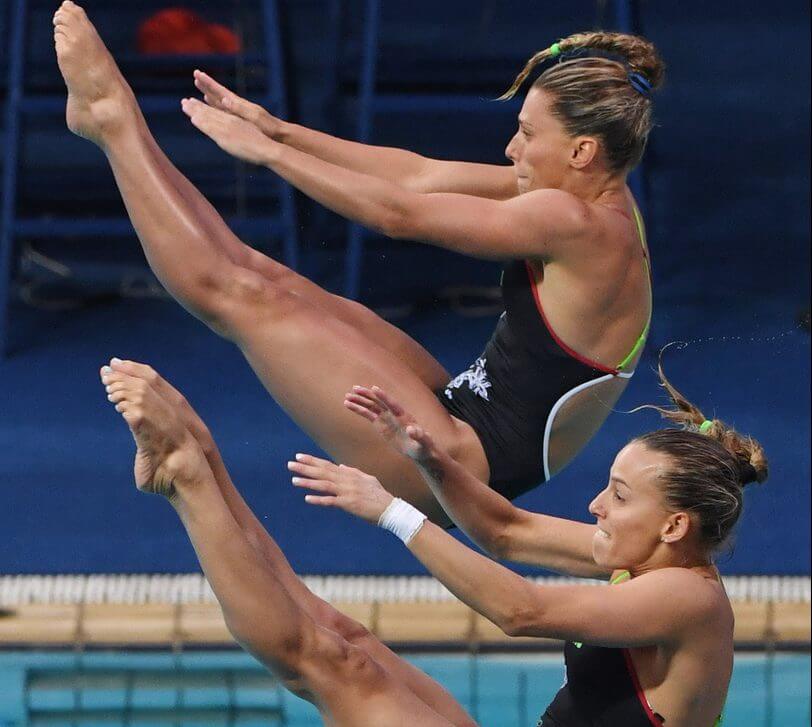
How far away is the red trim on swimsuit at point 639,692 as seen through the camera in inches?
102

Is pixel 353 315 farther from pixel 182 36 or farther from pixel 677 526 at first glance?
pixel 182 36

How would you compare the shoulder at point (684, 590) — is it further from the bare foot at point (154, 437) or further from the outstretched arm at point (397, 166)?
the outstretched arm at point (397, 166)

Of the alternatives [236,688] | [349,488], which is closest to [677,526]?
[349,488]

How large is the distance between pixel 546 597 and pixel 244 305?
92cm

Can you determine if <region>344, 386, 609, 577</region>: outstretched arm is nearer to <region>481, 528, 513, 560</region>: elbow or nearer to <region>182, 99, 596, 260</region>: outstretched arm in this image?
<region>481, 528, 513, 560</region>: elbow

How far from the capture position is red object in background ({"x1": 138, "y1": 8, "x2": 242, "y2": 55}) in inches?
238

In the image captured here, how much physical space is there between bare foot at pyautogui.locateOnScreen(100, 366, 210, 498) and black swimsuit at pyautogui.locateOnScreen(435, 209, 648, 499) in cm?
67

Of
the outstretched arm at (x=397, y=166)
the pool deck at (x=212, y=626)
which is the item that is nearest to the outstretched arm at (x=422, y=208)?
the outstretched arm at (x=397, y=166)

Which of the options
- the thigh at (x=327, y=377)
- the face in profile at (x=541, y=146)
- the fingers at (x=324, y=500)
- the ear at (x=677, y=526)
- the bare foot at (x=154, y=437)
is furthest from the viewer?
the thigh at (x=327, y=377)

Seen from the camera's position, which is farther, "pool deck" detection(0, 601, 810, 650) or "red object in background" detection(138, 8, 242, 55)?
"red object in background" detection(138, 8, 242, 55)

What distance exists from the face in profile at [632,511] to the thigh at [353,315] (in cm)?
74

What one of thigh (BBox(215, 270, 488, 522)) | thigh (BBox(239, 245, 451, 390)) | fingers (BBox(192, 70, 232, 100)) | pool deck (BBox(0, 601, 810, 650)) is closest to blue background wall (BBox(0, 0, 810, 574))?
pool deck (BBox(0, 601, 810, 650))

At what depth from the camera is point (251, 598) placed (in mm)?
2740

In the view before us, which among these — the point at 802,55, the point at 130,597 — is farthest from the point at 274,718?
the point at 802,55
